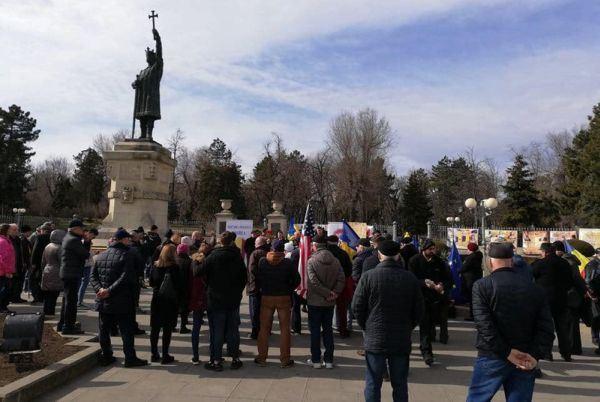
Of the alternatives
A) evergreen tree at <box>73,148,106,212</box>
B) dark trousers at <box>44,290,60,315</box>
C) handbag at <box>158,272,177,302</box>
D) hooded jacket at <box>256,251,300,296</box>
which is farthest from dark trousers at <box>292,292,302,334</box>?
evergreen tree at <box>73,148,106,212</box>

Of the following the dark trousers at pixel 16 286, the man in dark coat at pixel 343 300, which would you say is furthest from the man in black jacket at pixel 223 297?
the dark trousers at pixel 16 286

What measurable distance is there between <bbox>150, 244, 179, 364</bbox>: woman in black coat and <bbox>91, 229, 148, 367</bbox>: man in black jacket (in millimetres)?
279

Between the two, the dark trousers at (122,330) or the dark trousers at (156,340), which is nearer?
the dark trousers at (122,330)

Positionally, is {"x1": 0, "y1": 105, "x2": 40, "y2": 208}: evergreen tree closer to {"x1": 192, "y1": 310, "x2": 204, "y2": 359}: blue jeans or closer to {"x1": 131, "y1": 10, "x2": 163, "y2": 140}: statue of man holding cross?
{"x1": 131, "y1": 10, "x2": 163, "y2": 140}: statue of man holding cross

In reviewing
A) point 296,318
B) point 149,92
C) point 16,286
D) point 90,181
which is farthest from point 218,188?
point 296,318

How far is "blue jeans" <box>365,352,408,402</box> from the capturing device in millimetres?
4316

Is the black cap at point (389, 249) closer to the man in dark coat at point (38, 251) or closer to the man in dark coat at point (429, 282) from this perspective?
the man in dark coat at point (429, 282)

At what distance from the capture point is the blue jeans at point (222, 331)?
256 inches

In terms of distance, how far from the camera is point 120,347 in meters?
7.57

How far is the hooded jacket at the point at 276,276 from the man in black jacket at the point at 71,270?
9.96 feet

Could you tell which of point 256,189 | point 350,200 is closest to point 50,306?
point 350,200

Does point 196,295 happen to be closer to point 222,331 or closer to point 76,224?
point 222,331

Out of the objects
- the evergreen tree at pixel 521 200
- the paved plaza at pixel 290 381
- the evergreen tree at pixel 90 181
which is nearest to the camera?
the paved plaza at pixel 290 381

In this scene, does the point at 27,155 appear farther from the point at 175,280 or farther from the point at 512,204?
the point at 175,280
